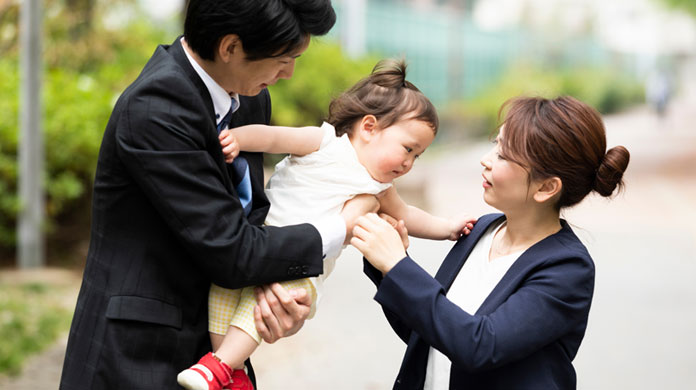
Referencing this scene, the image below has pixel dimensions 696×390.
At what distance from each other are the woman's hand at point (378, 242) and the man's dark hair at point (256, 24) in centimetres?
45

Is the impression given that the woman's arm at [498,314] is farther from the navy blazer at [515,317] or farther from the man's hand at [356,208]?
the man's hand at [356,208]

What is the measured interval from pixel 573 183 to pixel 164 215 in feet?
3.18

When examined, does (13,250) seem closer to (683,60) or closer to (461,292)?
(461,292)

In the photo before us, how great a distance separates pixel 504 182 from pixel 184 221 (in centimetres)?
77

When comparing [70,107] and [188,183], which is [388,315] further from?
[70,107]

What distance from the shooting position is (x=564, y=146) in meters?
2.03

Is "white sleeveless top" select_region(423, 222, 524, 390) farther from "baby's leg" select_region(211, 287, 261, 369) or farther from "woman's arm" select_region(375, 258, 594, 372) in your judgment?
"baby's leg" select_region(211, 287, 261, 369)

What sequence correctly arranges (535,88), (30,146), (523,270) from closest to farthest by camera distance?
(523,270)
(30,146)
(535,88)

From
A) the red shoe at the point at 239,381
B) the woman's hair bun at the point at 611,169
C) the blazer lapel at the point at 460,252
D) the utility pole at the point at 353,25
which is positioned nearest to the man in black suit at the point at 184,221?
the red shoe at the point at 239,381

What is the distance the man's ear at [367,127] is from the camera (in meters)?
2.23

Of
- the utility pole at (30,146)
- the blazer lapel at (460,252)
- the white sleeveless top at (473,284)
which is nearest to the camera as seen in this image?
the white sleeveless top at (473,284)

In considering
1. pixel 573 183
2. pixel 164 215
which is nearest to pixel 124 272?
pixel 164 215

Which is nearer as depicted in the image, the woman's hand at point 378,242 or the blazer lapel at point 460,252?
the woman's hand at point 378,242

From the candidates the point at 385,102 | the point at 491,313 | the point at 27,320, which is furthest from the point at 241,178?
the point at 27,320
